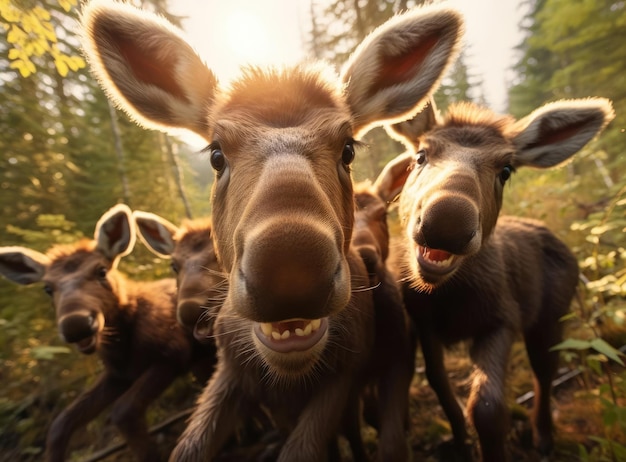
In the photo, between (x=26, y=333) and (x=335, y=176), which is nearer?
(x=335, y=176)

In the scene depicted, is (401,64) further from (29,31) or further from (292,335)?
(29,31)

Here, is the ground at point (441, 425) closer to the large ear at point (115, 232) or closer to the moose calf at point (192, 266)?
the moose calf at point (192, 266)

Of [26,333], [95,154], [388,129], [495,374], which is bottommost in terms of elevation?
[495,374]

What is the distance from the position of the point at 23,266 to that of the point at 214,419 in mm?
4365

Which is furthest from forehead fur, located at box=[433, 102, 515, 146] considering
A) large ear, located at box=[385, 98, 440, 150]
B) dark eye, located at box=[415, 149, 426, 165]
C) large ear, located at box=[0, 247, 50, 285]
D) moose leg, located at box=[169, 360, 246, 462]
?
large ear, located at box=[0, 247, 50, 285]

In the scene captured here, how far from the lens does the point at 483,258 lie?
11.9 feet

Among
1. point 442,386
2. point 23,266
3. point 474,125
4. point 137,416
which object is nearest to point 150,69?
point 474,125

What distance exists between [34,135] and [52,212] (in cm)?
193

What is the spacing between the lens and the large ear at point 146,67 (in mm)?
2480

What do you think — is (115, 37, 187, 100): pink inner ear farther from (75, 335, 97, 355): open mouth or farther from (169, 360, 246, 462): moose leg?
(75, 335, 97, 355): open mouth

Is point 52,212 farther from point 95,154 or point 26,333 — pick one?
point 26,333

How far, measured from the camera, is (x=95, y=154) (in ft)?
34.7

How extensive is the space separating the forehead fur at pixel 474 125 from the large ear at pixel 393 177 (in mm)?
988

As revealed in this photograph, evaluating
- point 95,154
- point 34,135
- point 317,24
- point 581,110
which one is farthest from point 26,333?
point 317,24
